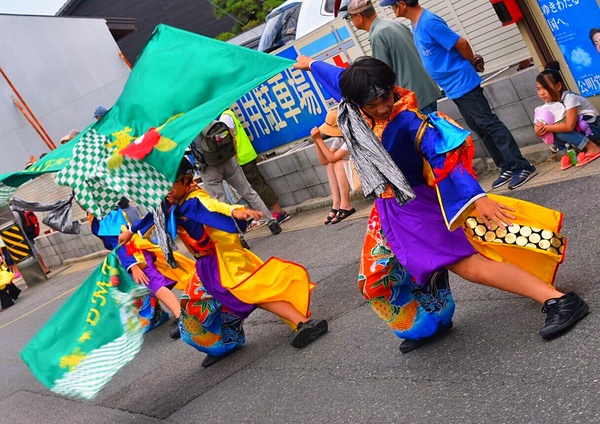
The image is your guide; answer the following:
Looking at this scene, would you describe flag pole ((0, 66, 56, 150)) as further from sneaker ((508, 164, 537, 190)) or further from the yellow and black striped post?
sneaker ((508, 164, 537, 190))

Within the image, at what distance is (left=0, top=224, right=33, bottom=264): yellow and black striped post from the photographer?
18.5 metres

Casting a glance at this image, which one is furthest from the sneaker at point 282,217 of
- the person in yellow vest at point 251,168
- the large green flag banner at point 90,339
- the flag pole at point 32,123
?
the flag pole at point 32,123

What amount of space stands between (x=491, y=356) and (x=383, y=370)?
0.75 metres

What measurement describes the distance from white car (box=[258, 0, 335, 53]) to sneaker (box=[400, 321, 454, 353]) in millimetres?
8452

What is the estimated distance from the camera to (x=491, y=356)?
4.54m

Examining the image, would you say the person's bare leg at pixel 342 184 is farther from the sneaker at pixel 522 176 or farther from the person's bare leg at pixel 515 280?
the person's bare leg at pixel 515 280

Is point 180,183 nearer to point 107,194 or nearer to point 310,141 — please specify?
point 107,194

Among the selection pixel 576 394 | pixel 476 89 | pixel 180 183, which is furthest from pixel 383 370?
pixel 476 89

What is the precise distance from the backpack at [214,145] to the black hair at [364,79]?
4858 millimetres

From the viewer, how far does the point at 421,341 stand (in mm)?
5145

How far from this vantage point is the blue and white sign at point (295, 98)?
10.6m

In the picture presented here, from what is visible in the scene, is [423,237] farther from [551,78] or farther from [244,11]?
[244,11]

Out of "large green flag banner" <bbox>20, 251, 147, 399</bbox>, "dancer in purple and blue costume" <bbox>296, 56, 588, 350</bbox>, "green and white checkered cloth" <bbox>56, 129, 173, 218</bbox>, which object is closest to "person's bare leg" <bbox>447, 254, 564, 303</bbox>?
"dancer in purple and blue costume" <bbox>296, 56, 588, 350</bbox>

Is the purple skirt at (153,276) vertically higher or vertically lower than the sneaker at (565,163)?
higher
